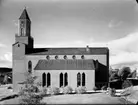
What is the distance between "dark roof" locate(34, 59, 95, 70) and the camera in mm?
57969

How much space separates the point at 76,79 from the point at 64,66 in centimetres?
501

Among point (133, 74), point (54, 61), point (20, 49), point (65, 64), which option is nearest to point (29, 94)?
point (65, 64)

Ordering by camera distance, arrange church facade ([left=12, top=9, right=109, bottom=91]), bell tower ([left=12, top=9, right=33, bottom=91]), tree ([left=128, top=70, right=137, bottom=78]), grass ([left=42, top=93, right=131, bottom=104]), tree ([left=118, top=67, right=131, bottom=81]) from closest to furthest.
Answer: grass ([left=42, top=93, right=131, bottom=104])
church facade ([left=12, top=9, right=109, bottom=91])
bell tower ([left=12, top=9, right=33, bottom=91])
tree ([left=118, top=67, right=131, bottom=81])
tree ([left=128, top=70, right=137, bottom=78])

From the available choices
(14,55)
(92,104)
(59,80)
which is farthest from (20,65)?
(92,104)

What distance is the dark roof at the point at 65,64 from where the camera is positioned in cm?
5797

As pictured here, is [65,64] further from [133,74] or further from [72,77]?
[133,74]

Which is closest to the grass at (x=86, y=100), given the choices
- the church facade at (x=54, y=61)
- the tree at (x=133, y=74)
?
the church facade at (x=54, y=61)

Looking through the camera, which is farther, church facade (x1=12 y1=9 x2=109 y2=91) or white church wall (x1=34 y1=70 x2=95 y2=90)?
church facade (x1=12 y1=9 x2=109 y2=91)

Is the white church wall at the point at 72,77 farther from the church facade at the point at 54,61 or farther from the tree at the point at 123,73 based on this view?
the tree at the point at 123,73

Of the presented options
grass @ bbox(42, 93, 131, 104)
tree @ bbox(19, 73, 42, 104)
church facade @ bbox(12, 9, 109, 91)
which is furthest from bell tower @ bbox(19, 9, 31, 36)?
tree @ bbox(19, 73, 42, 104)

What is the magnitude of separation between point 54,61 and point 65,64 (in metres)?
3.62

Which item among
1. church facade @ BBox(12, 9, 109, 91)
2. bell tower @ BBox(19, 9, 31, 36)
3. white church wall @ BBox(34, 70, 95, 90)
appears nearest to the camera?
white church wall @ BBox(34, 70, 95, 90)

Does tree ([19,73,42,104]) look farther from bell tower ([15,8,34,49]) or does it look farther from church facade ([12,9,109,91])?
bell tower ([15,8,34,49])

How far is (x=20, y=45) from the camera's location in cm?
6188
